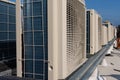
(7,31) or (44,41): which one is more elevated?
(7,31)

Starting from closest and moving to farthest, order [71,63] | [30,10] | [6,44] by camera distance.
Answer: [30,10], [71,63], [6,44]

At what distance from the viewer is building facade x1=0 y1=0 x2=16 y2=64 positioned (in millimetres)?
4977

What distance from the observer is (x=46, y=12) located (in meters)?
3.12

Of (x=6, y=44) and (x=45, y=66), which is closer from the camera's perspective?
(x=45, y=66)

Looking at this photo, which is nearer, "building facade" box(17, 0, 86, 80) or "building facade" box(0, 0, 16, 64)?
"building facade" box(17, 0, 86, 80)

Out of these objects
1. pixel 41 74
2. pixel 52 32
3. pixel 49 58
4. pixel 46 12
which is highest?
pixel 46 12

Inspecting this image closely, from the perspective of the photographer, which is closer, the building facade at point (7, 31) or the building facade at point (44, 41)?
the building facade at point (44, 41)

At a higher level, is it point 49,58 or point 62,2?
point 62,2

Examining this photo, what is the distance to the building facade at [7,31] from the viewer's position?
4.98 metres

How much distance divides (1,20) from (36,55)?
1.93m

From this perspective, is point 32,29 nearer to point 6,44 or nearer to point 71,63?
point 71,63

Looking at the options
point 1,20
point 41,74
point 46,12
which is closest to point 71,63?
point 41,74

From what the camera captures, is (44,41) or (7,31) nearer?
(44,41)

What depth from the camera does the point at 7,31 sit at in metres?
5.20
